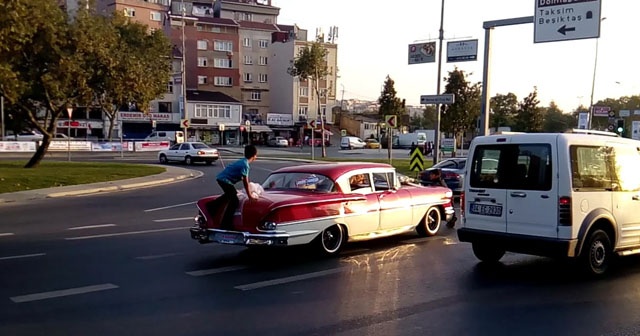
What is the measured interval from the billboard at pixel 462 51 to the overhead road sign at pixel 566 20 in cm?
575

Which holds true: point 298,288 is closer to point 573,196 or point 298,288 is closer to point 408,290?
point 408,290

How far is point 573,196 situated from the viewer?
8195mm

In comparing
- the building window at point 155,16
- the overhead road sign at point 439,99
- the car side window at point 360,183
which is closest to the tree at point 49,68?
the overhead road sign at point 439,99

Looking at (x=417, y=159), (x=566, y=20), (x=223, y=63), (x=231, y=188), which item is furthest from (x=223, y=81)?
(x=231, y=188)

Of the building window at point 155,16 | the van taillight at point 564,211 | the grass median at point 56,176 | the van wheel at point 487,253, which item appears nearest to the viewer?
the van taillight at point 564,211

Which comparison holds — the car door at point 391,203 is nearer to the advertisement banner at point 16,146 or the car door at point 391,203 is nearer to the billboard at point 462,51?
the billboard at point 462,51

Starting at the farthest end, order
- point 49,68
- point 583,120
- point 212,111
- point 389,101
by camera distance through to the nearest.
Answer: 1. point 212,111
2. point 389,101
3. point 583,120
4. point 49,68

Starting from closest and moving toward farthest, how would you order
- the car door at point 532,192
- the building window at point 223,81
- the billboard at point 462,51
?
the car door at point 532,192
the billboard at point 462,51
the building window at point 223,81

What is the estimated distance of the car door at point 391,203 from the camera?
11.0m

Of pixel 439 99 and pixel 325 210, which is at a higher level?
pixel 439 99

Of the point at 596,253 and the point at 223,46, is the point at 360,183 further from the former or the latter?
the point at 223,46

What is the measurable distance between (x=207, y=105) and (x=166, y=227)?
225ft

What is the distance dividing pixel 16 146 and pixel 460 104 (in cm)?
3649

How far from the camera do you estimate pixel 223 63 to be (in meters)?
88.1
